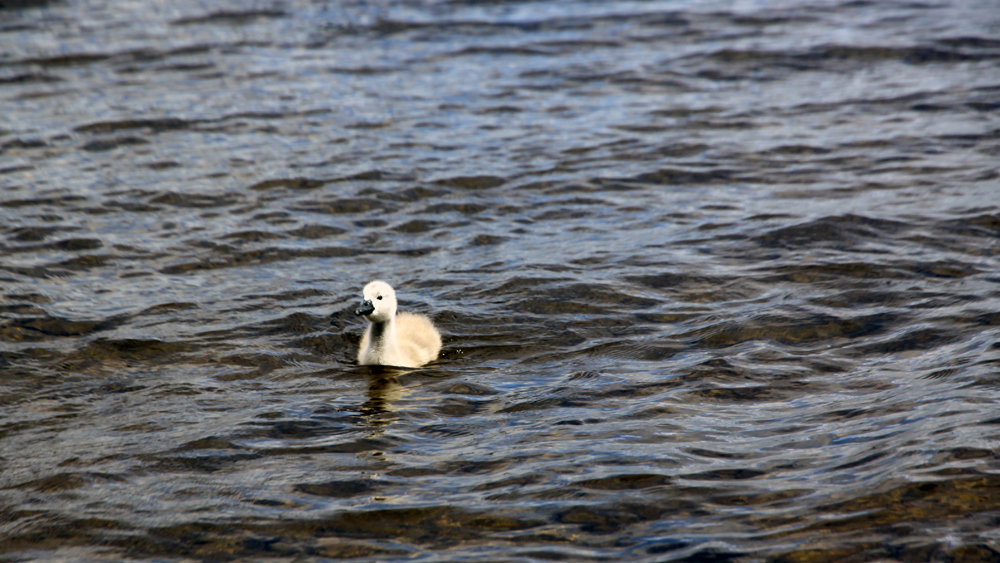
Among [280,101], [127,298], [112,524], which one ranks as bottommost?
[112,524]

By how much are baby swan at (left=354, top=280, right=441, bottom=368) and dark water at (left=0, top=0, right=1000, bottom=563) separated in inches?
5.8

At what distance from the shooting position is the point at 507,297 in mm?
Answer: 7898

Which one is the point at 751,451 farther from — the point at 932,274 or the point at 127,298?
the point at 127,298

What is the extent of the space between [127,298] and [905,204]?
7554 millimetres

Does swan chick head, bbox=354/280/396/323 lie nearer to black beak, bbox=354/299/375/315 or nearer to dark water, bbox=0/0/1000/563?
black beak, bbox=354/299/375/315

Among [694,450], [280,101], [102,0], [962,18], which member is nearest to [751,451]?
[694,450]

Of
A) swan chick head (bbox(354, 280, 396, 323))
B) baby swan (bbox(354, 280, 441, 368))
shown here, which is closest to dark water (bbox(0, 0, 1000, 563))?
baby swan (bbox(354, 280, 441, 368))

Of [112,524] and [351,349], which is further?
[351,349]

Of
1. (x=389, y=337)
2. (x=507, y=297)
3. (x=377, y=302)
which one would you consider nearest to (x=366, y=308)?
(x=377, y=302)

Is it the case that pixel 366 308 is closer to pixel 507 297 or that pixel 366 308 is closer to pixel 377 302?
pixel 377 302

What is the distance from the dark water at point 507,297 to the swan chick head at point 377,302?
1.51 feet

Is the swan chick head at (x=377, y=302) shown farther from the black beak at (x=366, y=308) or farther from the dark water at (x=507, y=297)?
the dark water at (x=507, y=297)

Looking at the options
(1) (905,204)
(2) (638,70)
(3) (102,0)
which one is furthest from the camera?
(3) (102,0)

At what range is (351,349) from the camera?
7391 mm
